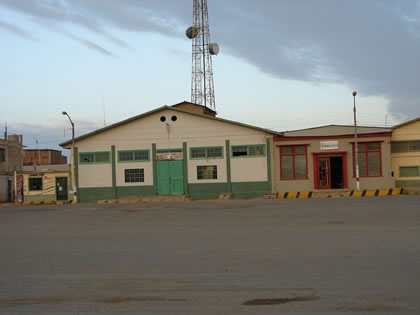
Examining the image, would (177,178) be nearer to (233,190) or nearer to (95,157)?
(233,190)

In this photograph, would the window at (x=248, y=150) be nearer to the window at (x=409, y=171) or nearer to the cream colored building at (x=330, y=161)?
the cream colored building at (x=330, y=161)

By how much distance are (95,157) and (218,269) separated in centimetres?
2685

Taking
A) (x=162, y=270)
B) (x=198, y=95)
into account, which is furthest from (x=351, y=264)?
(x=198, y=95)

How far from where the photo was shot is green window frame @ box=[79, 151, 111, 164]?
32.9 m

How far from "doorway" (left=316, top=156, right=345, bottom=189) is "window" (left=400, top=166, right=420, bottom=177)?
4.13 metres

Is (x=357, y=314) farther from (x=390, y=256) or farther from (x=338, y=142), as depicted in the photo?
(x=338, y=142)

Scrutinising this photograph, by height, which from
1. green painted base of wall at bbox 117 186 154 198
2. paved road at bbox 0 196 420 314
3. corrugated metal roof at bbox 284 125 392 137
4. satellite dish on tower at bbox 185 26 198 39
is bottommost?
paved road at bbox 0 196 420 314

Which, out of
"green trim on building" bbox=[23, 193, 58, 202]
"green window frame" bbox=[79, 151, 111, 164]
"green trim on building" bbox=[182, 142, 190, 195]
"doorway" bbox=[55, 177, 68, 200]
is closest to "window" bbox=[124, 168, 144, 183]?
"green window frame" bbox=[79, 151, 111, 164]

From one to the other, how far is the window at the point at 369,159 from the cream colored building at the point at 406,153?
5.72ft

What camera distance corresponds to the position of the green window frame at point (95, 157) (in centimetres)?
3294

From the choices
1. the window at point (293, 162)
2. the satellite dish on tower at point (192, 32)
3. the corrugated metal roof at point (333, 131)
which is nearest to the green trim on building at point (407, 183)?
the corrugated metal roof at point (333, 131)

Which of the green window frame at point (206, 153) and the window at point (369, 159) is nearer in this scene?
the window at point (369, 159)

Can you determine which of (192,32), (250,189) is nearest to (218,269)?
(250,189)

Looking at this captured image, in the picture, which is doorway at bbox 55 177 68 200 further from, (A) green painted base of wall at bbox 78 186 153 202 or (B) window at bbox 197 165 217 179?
(B) window at bbox 197 165 217 179
